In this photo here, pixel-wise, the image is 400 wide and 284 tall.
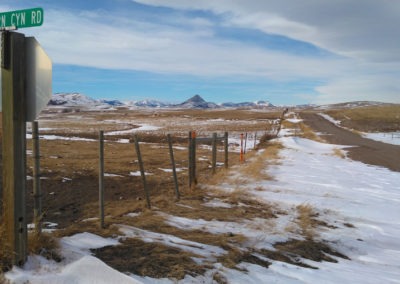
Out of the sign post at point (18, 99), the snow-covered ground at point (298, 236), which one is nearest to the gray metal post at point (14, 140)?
the sign post at point (18, 99)

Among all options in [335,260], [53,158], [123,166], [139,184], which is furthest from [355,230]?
[53,158]

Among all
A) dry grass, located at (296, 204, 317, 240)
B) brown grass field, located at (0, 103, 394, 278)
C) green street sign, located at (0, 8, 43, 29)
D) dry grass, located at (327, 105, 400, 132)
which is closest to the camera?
green street sign, located at (0, 8, 43, 29)

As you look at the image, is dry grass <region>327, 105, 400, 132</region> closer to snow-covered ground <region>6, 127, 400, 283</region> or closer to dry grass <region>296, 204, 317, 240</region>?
snow-covered ground <region>6, 127, 400, 283</region>

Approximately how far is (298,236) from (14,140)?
461cm

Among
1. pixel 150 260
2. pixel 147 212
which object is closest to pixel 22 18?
pixel 150 260

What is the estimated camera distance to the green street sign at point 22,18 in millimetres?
3879

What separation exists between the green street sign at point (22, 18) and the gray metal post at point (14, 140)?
0.11 m

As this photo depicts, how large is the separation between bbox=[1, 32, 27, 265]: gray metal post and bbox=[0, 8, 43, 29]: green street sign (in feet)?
0.36

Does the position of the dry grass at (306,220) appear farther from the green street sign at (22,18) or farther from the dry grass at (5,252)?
the green street sign at (22,18)

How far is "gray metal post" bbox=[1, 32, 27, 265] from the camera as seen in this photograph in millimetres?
4051

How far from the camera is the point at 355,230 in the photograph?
7.69 metres

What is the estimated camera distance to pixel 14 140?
13.5 ft

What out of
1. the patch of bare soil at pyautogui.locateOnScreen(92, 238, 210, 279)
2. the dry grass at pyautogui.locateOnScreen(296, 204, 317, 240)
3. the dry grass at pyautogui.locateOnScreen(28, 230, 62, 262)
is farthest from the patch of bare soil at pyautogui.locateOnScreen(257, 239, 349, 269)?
the dry grass at pyautogui.locateOnScreen(28, 230, 62, 262)

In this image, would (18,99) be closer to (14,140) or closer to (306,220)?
(14,140)
